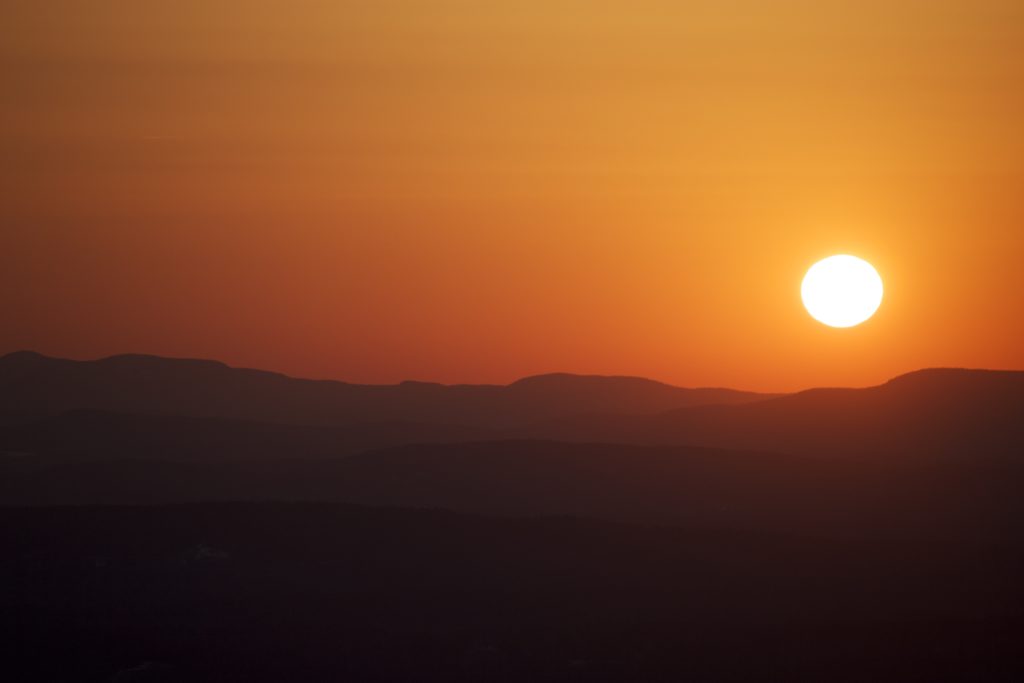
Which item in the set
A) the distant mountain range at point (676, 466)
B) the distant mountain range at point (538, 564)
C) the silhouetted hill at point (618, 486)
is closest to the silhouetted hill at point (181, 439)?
the distant mountain range at point (676, 466)

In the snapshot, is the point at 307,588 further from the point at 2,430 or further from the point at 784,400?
the point at 2,430

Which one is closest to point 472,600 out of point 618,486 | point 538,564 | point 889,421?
point 538,564

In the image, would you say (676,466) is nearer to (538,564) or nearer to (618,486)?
(618,486)

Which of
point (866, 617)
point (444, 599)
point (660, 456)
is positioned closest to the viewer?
point (866, 617)

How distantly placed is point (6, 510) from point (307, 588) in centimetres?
2732

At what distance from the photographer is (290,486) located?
5266 inches

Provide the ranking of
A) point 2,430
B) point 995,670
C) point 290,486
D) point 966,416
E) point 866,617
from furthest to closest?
point 2,430
point 966,416
point 290,486
point 866,617
point 995,670

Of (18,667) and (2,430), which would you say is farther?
(2,430)

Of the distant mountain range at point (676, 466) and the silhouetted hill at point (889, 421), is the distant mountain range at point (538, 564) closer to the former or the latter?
the distant mountain range at point (676, 466)

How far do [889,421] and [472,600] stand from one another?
78.8 meters

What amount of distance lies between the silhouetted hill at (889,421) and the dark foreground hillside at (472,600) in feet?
156

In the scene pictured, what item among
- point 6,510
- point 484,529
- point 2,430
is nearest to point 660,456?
point 484,529

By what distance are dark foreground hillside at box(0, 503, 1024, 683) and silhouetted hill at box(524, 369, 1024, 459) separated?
156 feet

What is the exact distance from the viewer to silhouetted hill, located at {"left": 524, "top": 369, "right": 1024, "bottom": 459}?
141375 millimetres
